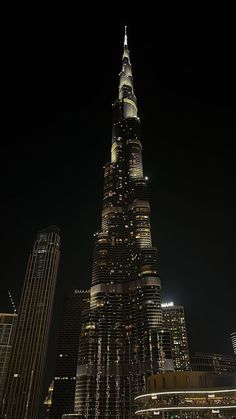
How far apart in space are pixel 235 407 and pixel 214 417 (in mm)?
8629

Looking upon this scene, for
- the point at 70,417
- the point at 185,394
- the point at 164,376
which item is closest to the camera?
the point at 185,394

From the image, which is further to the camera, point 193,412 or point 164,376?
point 164,376

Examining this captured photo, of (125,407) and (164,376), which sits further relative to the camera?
(125,407)

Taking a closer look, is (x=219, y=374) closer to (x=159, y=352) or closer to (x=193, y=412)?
(x=193, y=412)

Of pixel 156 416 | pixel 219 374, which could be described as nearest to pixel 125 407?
pixel 156 416

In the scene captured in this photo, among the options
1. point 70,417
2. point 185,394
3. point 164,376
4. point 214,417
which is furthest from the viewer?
point 70,417

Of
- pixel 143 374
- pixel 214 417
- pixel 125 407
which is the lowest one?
pixel 214 417

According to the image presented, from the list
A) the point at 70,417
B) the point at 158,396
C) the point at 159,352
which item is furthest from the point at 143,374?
the point at 158,396

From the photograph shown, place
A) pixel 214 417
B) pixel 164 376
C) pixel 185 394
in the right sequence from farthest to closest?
pixel 164 376 < pixel 185 394 < pixel 214 417

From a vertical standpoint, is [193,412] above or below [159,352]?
below

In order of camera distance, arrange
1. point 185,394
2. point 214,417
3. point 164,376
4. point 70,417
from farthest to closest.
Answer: point 70,417
point 164,376
point 185,394
point 214,417

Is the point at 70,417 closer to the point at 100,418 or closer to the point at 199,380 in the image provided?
the point at 100,418

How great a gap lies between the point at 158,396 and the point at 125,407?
65.2m

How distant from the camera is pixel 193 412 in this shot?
133750mm
